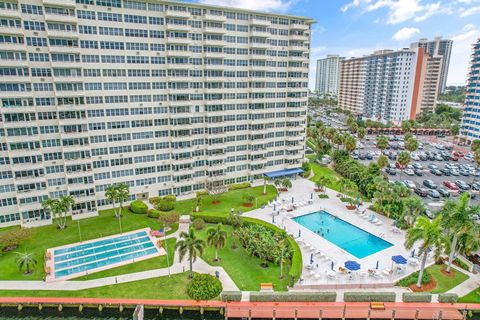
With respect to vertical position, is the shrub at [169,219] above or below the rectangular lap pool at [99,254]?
above

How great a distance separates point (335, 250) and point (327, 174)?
133 feet

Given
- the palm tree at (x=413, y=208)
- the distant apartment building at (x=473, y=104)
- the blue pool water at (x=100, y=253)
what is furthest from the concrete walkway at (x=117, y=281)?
the distant apartment building at (x=473, y=104)

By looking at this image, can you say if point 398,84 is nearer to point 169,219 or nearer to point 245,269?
point 169,219

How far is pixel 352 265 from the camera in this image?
43.2 meters

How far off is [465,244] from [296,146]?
48.6m

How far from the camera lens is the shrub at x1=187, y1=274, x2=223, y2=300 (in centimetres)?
3812

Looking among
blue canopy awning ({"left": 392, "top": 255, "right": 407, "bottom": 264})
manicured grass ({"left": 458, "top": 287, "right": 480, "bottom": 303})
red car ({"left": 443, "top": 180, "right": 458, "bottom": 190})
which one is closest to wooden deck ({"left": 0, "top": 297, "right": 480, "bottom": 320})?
manicured grass ({"left": 458, "top": 287, "right": 480, "bottom": 303})

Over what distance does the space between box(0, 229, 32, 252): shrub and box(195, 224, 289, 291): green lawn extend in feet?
95.0

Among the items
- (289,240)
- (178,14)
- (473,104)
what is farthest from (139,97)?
(473,104)

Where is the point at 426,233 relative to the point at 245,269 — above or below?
above

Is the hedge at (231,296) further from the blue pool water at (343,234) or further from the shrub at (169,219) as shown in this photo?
the blue pool water at (343,234)

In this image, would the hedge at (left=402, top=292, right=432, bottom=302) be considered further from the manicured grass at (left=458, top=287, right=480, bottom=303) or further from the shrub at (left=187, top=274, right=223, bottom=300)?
the shrub at (left=187, top=274, right=223, bottom=300)

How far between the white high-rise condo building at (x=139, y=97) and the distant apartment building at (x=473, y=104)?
8722cm

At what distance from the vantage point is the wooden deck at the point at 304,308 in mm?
37438
